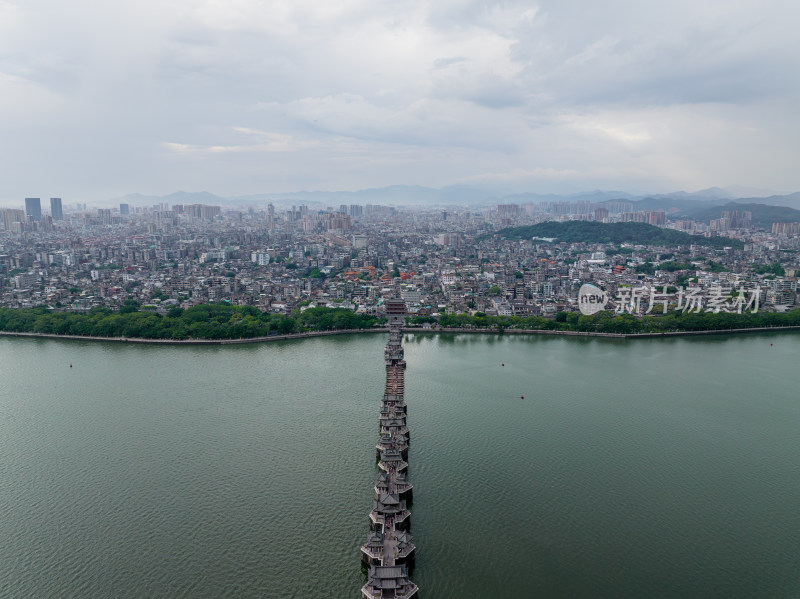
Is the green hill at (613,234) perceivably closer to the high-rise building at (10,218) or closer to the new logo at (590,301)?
the new logo at (590,301)

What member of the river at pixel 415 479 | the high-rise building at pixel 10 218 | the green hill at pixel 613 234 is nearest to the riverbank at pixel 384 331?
the river at pixel 415 479

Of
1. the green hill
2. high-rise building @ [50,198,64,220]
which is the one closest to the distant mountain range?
the green hill

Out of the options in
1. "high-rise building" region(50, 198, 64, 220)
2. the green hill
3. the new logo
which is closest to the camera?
the new logo

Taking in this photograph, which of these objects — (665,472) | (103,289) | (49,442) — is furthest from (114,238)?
(665,472)

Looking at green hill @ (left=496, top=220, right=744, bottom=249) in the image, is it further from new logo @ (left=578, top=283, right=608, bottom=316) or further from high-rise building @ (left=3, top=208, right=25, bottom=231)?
high-rise building @ (left=3, top=208, right=25, bottom=231)

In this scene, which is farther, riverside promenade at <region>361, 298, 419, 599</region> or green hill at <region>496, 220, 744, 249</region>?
green hill at <region>496, 220, 744, 249</region>

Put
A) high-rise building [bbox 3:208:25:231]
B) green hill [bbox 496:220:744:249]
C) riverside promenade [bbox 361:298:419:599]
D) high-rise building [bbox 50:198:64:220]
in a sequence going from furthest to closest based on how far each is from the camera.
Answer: high-rise building [bbox 50:198:64:220] < high-rise building [bbox 3:208:25:231] < green hill [bbox 496:220:744:249] < riverside promenade [bbox 361:298:419:599]
